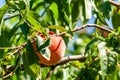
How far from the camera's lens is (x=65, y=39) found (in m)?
2.33

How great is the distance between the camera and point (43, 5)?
7.89 feet

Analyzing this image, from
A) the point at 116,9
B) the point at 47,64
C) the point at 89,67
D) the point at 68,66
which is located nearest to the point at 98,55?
the point at 89,67

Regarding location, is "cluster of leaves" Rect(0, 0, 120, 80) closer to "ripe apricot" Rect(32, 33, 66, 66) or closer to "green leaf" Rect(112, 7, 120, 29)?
"ripe apricot" Rect(32, 33, 66, 66)

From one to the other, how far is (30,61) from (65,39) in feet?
1.42

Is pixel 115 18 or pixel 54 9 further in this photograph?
pixel 115 18

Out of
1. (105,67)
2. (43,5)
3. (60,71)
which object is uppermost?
(43,5)

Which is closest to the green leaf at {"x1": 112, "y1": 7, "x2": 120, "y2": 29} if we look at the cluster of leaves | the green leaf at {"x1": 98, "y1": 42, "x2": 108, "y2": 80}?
the cluster of leaves

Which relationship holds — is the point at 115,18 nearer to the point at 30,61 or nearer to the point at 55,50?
the point at 55,50

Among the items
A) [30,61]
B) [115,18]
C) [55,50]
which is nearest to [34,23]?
[30,61]

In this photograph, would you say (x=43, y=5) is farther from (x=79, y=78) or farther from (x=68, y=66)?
(x=79, y=78)

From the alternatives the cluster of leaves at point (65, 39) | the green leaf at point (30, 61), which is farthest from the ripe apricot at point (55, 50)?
the green leaf at point (30, 61)

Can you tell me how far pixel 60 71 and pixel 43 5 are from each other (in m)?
0.38

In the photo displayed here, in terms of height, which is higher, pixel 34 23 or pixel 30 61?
pixel 34 23

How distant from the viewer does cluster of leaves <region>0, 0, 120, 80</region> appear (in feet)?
6.33
